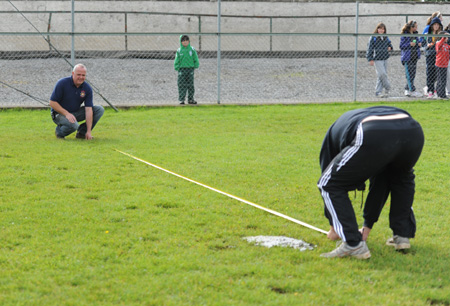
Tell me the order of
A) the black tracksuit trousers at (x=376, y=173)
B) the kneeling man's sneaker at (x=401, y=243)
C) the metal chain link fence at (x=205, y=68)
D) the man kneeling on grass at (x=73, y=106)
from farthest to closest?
the metal chain link fence at (x=205, y=68), the man kneeling on grass at (x=73, y=106), the kneeling man's sneaker at (x=401, y=243), the black tracksuit trousers at (x=376, y=173)

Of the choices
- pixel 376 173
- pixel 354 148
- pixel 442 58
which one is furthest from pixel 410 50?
pixel 354 148

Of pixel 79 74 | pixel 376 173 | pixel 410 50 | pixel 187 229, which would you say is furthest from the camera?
pixel 410 50

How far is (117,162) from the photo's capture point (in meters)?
8.07

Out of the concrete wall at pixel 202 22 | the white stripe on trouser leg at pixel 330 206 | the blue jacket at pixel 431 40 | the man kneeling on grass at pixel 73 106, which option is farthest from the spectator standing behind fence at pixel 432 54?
the white stripe on trouser leg at pixel 330 206

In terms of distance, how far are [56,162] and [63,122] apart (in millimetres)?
2029

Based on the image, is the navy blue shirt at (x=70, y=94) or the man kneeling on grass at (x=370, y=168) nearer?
the man kneeling on grass at (x=370, y=168)

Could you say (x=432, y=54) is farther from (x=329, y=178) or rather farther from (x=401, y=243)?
(x=329, y=178)

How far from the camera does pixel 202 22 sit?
25625 mm

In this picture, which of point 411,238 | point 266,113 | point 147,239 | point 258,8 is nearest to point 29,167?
point 147,239

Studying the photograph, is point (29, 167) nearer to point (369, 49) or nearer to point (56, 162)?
point (56, 162)

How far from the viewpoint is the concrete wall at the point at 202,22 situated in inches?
932

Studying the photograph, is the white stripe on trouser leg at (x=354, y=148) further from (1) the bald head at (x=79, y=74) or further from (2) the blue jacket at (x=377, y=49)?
(2) the blue jacket at (x=377, y=49)

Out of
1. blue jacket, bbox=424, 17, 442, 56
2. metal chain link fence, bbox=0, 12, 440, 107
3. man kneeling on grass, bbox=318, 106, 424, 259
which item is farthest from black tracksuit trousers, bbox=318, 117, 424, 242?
blue jacket, bbox=424, 17, 442, 56

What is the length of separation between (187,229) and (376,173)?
1.68m
